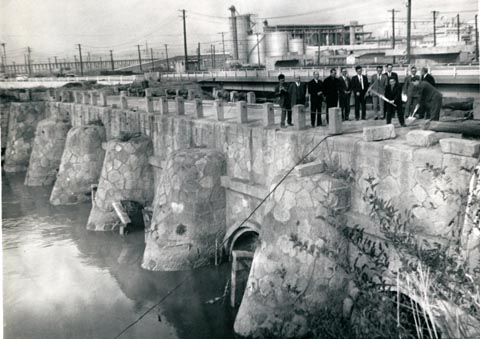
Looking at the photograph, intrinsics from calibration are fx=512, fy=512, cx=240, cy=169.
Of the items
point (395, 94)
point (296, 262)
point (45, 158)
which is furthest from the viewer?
point (45, 158)

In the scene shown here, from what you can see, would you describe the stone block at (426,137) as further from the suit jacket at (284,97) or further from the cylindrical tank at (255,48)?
the cylindrical tank at (255,48)

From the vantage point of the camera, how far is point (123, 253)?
58.0 ft

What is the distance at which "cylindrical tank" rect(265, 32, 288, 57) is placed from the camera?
2758 inches

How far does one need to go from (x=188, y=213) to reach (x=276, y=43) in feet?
195

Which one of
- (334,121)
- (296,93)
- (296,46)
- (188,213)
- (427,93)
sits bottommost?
(188,213)

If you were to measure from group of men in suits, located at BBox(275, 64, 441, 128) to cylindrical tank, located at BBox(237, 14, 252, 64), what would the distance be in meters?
59.9

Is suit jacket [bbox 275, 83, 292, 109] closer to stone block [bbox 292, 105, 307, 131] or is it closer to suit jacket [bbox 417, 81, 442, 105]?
stone block [bbox 292, 105, 307, 131]

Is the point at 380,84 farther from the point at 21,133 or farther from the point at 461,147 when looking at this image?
the point at 21,133

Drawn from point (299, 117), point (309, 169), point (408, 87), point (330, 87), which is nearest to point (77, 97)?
point (330, 87)

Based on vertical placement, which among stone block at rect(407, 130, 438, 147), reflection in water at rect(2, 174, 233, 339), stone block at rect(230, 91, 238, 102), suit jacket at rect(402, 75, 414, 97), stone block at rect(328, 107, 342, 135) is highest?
suit jacket at rect(402, 75, 414, 97)

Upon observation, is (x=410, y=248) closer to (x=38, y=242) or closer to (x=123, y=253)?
(x=123, y=253)

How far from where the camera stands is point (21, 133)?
34.2 meters

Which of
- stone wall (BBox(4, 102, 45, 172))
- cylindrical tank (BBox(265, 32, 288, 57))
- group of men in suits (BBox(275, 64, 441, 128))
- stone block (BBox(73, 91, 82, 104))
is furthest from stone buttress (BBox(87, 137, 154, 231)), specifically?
cylindrical tank (BBox(265, 32, 288, 57))

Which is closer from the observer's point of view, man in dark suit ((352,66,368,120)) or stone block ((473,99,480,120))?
stone block ((473,99,480,120))
